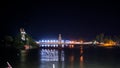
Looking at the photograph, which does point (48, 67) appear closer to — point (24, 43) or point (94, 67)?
point (94, 67)

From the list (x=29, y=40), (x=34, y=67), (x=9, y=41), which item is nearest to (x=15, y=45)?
(x=9, y=41)

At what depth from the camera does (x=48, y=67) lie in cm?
3675

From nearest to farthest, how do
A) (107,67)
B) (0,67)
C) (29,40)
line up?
1. (0,67)
2. (107,67)
3. (29,40)

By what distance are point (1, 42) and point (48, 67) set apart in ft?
302

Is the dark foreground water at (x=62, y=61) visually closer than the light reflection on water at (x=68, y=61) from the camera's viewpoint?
Yes

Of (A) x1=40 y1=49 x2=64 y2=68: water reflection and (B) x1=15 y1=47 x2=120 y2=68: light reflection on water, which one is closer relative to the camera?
(A) x1=40 y1=49 x2=64 y2=68: water reflection

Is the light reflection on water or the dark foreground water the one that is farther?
the light reflection on water

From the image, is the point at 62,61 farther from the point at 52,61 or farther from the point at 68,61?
the point at 52,61

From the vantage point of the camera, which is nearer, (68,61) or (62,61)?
(62,61)

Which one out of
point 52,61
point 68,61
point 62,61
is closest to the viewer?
point 52,61

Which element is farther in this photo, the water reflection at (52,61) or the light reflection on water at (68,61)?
the light reflection on water at (68,61)

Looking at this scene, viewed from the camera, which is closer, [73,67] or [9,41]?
[73,67]

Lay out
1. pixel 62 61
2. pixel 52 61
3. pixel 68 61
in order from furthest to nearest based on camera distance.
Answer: pixel 68 61, pixel 62 61, pixel 52 61

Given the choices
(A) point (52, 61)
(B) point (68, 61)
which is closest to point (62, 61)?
(B) point (68, 61)
